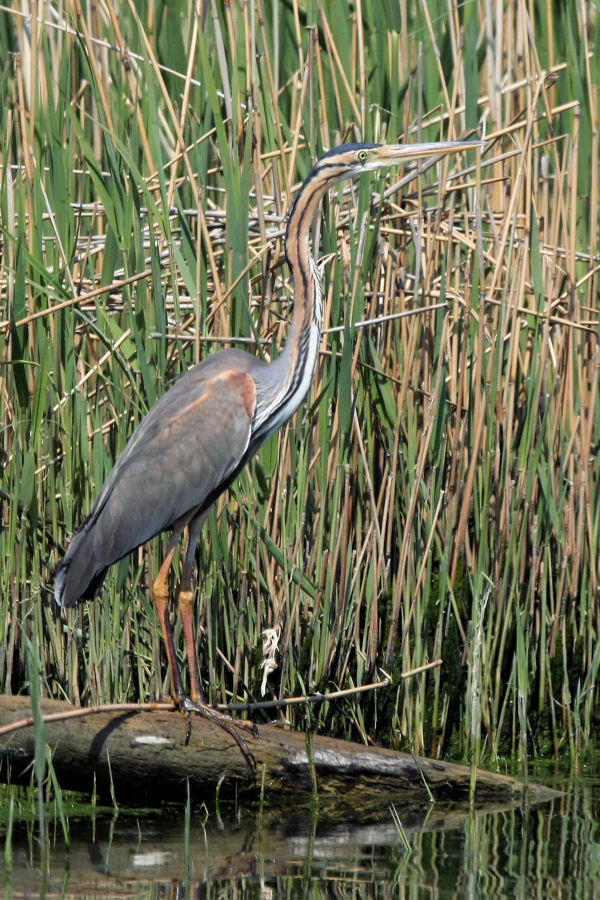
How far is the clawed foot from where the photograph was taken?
3195 mm

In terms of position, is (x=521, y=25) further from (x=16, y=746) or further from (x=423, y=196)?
(x=16, y=746)

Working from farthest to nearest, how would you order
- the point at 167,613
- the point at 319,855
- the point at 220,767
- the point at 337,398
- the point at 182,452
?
the point at 337,398, the point at 182,452, the point at 167,613, the point at 220,767, the point at 319,855

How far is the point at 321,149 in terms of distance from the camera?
3861 millimetres

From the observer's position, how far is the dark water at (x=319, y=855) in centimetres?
261

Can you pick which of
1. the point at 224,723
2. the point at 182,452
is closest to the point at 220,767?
the point at 224,723

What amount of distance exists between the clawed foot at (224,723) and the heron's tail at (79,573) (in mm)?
418

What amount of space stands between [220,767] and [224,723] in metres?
0.12

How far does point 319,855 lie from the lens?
2.87 meters

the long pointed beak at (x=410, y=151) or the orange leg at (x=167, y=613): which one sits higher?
the long pointed beak at (x=410, y=151)

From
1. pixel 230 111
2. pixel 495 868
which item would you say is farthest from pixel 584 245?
pixel 495 868

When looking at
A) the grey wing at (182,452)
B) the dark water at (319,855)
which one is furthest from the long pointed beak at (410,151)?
the dark water at (319,855)

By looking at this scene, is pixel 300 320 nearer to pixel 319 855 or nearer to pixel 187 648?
pixel 187 648

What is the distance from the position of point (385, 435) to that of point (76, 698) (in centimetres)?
131

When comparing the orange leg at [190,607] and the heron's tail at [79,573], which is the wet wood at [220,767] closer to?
the orange leg at [190,607]
